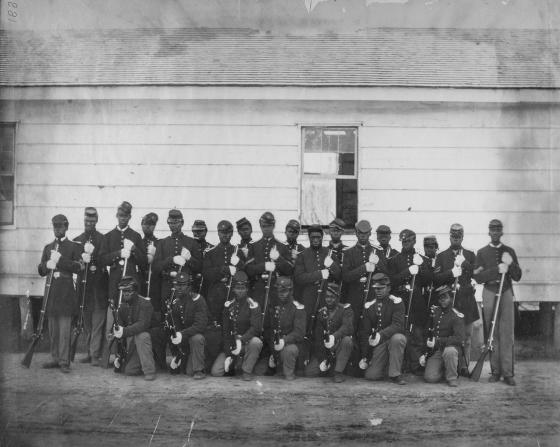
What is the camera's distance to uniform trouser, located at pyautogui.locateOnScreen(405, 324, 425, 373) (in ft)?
20.2

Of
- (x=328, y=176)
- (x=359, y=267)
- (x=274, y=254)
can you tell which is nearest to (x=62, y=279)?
(x=274, y=254)

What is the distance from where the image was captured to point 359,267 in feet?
20.4

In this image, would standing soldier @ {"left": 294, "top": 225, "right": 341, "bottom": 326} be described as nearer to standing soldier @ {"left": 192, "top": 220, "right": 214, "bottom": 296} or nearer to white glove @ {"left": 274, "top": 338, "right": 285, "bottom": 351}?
white glove @ {"left": 274, "top": 338, "right": 285, "bottom": 351}

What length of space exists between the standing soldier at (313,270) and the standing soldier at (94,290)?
1961 millimetres

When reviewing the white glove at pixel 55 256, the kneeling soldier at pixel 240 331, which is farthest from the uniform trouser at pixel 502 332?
the white glove at pixel 55 256

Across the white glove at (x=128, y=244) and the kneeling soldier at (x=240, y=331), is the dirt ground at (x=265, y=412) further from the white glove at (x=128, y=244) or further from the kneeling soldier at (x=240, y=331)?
the white glove at (x=128, y=244)

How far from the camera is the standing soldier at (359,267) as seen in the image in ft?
20.5

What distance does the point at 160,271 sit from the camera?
252 inches

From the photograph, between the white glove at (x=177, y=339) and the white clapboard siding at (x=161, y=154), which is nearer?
the white glove at (x=177, y=339)

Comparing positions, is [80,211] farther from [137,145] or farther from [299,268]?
[299,268]

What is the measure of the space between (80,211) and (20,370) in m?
1.66

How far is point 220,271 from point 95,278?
127 cm

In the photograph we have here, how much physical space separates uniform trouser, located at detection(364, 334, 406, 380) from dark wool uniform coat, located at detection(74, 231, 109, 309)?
8.87 ft

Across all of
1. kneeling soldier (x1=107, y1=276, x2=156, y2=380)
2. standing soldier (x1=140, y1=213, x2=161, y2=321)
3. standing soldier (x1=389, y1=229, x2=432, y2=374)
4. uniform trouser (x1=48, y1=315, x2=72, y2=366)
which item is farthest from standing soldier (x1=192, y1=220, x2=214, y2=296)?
standing soldier (x1=389, y1=229, x2=432, y2=374)
